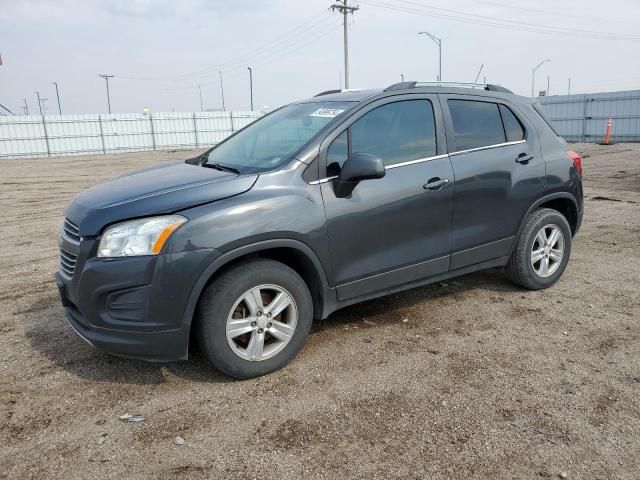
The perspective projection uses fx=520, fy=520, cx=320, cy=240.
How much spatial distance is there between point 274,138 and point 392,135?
0.90m

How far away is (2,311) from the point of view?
469cm

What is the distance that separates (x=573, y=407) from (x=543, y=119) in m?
2.87

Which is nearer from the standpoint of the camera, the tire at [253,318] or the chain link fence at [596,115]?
the tire at [253,318]

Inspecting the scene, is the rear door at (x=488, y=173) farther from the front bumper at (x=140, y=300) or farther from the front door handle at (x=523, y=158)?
the front bumper at (x=140, y=300)

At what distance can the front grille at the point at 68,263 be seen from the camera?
10.6ft

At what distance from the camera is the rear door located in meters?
4.16

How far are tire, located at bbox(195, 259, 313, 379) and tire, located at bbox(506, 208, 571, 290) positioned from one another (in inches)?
87.2

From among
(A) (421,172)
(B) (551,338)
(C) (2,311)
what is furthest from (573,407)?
(C) (2,311)

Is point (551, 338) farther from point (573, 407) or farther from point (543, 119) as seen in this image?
point (543, 119)

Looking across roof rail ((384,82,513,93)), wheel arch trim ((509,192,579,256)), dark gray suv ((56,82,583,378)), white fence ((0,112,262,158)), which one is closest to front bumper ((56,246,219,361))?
dark gray suv ((56,82,583,378))

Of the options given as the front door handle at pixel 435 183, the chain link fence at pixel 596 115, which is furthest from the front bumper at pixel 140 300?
the chain link fence at pixel 596 115

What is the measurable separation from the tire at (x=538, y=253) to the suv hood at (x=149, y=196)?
8.64 ft

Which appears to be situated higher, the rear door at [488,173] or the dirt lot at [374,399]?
the rear door at [488,173]

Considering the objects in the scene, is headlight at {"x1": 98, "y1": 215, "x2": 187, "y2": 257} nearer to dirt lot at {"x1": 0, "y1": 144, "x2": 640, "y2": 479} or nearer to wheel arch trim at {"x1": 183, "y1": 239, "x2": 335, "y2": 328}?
wheel arch trim at {"x1": 183, "y1": 239, "x2": 335, "y2": 328}
